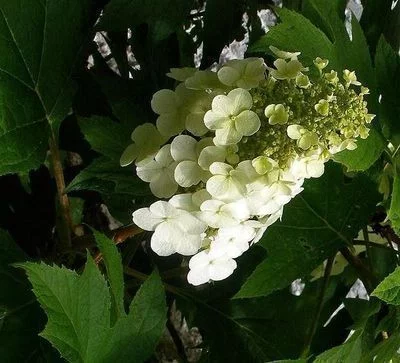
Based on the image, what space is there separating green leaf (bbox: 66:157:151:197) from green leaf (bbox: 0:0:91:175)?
6cm

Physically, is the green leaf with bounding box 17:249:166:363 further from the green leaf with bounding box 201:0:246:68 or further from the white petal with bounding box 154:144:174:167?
the green leaf with bounding box 201:0:246:68

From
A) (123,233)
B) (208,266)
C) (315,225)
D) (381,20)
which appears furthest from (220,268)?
(381,20)

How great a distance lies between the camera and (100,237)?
2.08 ft

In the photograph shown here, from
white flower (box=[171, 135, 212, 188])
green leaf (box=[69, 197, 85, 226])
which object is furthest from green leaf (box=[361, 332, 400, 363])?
green leaf (box=[69, 197, 85, 226])

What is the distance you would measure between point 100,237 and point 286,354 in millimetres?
383

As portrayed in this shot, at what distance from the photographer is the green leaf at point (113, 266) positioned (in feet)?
2.08

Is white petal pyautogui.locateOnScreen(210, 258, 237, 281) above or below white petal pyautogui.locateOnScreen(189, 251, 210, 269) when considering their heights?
below

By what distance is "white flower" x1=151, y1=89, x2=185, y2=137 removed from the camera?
0.61 m

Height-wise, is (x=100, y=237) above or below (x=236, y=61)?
below

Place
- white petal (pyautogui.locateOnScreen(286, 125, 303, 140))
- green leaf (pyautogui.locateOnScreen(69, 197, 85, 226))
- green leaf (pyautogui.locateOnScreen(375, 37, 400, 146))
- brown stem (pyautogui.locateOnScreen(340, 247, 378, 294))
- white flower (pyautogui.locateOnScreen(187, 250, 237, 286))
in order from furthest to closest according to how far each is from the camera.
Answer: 1. green leaf (pyautogui.locateOnScreen(69, 197, 85, 226))
2. brown stem (pyautogui.locateOnScreen(340, 247, 378, 294))
3. green leaf (pyautogui.locateOnScreen(375, 37, 400, 146))
4. white flower (pyautogui.locateOnScreen(187, 250, 237, 286))
5. white petal (pyautogui.locateOnScreen(286, 125, 303, 140))

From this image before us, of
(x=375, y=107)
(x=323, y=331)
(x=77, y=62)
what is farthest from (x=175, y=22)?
(x=323, y=331)

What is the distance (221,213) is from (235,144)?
6 cm

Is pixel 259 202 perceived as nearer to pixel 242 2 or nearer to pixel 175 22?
pixel 175 22

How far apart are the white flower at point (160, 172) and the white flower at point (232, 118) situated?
6cm
